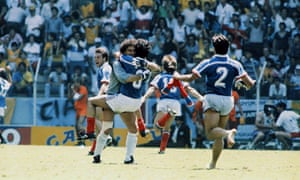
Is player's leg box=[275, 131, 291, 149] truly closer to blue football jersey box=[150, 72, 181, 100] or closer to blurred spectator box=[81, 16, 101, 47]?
blue football jersey box=[150, 72, 181, 100]

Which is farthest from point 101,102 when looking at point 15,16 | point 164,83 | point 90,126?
point 15,16

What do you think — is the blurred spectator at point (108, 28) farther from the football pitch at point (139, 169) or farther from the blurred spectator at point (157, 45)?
the football pitch at point (139, 169)

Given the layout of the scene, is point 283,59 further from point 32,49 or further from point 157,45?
point 32,49

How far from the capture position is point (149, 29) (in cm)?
2728

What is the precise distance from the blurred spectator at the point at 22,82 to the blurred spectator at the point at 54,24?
7.27 feet

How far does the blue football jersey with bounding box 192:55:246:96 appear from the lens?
1276 cm

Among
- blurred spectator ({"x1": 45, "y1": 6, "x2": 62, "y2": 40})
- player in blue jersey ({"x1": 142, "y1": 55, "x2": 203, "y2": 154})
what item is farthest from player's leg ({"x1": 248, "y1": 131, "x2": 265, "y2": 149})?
blurred spectator ({"x1": 45, "y1": 6, "x2": 62, "y2": 40})

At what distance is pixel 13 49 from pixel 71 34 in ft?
6.43

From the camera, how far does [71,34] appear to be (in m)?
27.5

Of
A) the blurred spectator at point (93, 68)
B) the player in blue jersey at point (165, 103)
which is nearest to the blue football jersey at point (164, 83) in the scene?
the player in blue jersey at point (165, 103)

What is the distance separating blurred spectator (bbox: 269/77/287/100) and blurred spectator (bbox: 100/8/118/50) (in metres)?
5.60

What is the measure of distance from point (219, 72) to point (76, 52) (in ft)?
47.7

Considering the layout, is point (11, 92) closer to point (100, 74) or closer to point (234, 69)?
point (100, 74)

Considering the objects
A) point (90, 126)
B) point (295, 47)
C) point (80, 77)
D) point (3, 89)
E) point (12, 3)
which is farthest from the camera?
point (12, 3)
